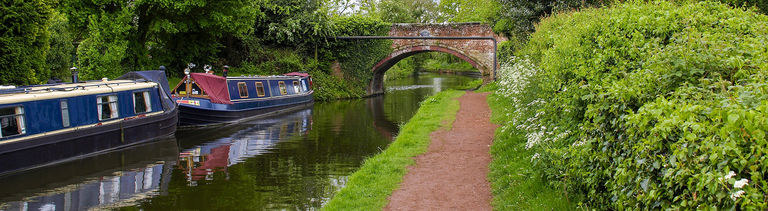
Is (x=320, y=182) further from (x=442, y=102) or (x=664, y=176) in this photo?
(x=442, y=102)

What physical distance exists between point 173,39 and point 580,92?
65.9 feet

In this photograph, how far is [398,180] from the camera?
7.91m

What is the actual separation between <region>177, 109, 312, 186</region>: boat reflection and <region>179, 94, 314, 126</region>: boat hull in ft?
1.24

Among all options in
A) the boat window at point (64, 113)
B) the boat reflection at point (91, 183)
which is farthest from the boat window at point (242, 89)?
the boat window at point (64, 113)

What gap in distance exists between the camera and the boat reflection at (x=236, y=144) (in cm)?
1116

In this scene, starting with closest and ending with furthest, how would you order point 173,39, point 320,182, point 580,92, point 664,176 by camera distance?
1. point 664,176
2. point 580,92
3. point 320,182
4. point 173,39

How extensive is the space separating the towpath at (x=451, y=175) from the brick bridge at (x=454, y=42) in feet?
48.6

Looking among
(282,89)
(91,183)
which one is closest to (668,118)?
(91,183)

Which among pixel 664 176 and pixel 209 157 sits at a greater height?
pixel 664 176

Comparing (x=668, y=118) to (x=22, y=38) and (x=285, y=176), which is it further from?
(x=22, y=38)

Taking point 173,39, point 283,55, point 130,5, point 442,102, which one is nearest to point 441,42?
point 283,55

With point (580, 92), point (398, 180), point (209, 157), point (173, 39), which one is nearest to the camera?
point (580, 92)

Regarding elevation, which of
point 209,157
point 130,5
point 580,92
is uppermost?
point 130,5

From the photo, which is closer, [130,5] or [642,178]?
[642,178]
